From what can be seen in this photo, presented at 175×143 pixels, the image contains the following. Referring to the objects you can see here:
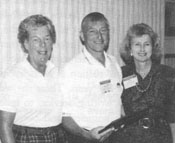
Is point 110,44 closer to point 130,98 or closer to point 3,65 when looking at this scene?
point 130,98

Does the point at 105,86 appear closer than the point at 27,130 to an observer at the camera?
No

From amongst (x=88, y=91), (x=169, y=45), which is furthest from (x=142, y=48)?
(x=169, y=45)

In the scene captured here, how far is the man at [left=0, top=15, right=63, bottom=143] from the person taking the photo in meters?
2.11

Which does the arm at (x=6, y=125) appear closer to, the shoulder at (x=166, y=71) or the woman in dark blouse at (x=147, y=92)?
the woman in dark blouse at (x=147, y=92)

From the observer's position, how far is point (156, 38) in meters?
2.76

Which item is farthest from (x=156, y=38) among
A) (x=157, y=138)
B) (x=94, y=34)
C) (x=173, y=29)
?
(x=173, y=29)

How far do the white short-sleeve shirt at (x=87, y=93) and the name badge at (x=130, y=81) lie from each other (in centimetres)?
19

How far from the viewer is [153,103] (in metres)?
2.59

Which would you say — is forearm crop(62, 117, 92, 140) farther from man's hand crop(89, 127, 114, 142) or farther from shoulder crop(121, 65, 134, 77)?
shoulder crop(121, 65, 134, 77)

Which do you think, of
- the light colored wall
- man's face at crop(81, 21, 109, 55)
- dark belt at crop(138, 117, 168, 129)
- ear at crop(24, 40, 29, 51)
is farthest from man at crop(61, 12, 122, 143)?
the light colored wall

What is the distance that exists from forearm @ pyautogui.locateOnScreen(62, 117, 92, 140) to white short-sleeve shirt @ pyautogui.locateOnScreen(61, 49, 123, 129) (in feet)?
0.14

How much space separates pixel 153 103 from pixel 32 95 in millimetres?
1001

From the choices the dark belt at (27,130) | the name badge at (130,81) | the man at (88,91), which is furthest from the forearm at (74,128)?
the name badge at (130,81)

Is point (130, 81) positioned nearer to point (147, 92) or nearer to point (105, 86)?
point (147, 92)
